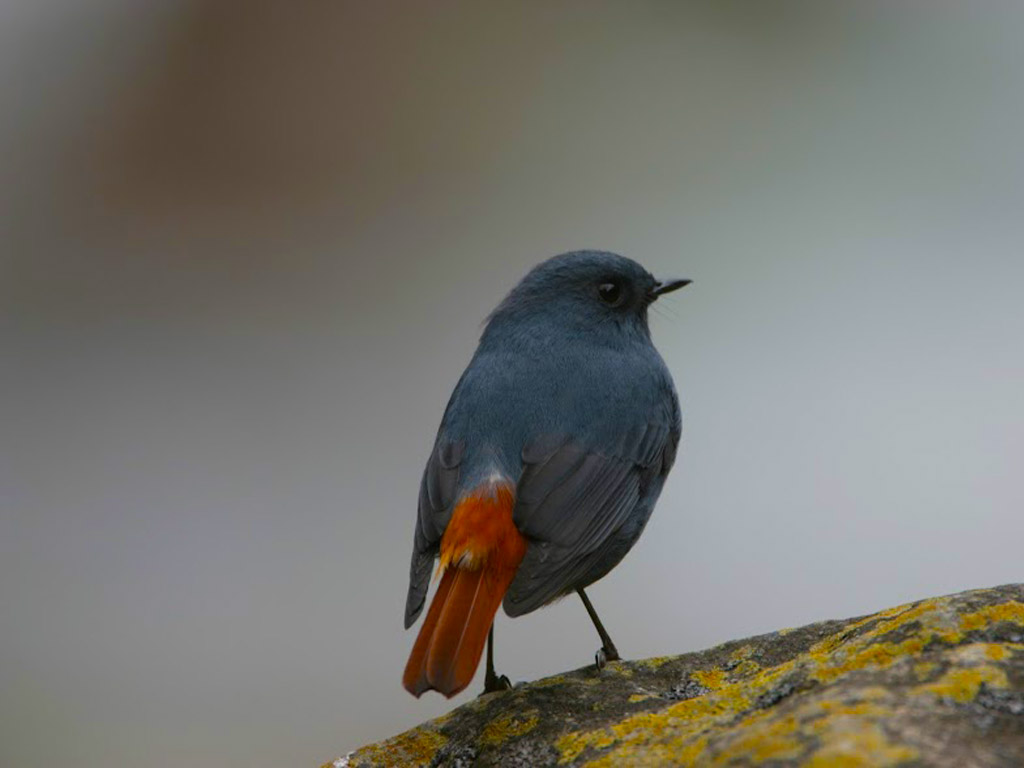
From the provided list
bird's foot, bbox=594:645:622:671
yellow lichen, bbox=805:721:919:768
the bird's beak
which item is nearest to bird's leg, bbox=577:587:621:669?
bird's foot, bbox=594:645:622:671

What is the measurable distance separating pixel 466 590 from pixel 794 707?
4.53 ft

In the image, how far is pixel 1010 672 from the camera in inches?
83.9

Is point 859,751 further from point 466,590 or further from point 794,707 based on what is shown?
point 466,590

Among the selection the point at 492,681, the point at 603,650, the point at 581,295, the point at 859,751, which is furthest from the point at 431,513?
the point at 859,751

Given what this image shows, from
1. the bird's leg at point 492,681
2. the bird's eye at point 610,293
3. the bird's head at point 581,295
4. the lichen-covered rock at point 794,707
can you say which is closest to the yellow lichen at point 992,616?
the lichen-covered rock at point 794,707

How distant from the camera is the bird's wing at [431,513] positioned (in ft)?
11.8

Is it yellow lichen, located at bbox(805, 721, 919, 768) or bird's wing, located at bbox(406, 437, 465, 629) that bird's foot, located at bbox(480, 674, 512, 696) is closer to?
bird's wing, located at bbox(406, 437, 465, 629)

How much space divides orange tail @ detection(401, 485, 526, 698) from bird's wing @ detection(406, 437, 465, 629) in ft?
0.28

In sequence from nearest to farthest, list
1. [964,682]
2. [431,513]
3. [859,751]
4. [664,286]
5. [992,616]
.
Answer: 1. [859,751]
2. [964,682]
3. [992,616]
4. [431,513]
5. [664,286]

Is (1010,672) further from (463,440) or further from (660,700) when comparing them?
(463,440)

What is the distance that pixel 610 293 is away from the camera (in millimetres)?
4996

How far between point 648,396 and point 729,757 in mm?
2627

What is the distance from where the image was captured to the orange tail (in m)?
2.96

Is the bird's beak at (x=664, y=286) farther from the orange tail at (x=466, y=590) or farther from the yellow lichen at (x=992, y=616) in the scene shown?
the yellow lichen at (x=992, y=616)
